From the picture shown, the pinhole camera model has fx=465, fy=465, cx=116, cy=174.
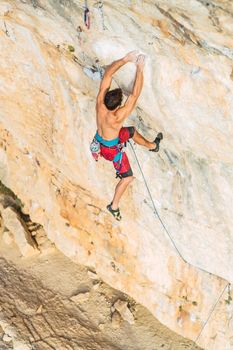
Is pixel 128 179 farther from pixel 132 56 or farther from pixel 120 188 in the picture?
pixel 132 56

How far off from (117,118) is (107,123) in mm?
231

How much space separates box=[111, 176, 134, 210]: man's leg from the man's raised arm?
1749 millimetres

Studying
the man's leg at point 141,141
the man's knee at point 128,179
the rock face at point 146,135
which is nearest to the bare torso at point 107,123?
the man's leg at point 141,141

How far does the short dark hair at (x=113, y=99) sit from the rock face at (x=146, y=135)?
2.03 feet

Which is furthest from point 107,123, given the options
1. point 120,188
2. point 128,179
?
point 120,188

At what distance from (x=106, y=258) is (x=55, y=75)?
4.50m

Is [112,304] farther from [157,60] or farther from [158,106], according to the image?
[157,60]

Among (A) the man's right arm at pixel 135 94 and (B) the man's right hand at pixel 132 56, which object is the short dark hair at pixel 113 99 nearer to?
(A) the man's right arm at pixel 135 94

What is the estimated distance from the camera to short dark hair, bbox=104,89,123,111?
6.05 metres

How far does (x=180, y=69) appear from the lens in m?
6.16

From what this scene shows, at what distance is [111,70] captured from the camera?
6086 millimetres

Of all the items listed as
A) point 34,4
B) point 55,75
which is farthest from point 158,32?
point 55,75

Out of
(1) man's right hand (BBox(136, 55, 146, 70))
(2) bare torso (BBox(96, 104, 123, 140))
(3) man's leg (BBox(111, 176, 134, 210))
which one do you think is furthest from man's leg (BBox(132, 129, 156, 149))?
(1) man's right hand (BBox(136, 55, 146, 70))

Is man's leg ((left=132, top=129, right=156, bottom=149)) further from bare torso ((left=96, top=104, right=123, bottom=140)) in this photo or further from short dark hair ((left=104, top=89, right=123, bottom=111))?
short dark hair ((left=104, top=89, right=123, bottom=111))
